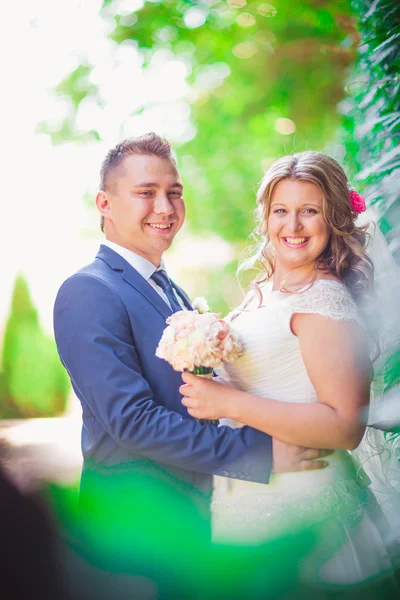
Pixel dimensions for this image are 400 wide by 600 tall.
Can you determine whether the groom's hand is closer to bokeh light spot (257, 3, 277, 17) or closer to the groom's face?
the groom's face

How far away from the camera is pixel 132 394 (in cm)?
161

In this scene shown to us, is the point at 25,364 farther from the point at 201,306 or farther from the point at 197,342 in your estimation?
the point at 197,342

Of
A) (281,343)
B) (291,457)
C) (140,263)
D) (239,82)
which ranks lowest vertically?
(291,457)

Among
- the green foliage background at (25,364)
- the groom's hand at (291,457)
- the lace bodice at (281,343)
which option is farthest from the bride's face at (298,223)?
the green foliage background at (25,364)

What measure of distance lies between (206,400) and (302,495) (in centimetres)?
43

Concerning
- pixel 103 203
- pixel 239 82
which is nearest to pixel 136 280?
pixel 103 203

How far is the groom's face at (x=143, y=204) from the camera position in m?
1.91

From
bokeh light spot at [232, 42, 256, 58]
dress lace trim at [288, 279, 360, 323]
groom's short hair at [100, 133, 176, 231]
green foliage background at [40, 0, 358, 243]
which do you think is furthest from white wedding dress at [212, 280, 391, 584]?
bokeh light spot at [232, 42, 256, 58]

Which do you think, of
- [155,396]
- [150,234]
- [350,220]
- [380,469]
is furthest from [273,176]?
[380,469]

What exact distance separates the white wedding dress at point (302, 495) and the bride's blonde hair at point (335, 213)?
99 millimetres

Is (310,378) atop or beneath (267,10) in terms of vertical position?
beneath

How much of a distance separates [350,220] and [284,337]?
1.52ft

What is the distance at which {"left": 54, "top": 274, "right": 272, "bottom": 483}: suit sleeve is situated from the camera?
5.28 feet

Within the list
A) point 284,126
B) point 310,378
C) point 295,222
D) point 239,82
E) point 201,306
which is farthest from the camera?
point 284,126
